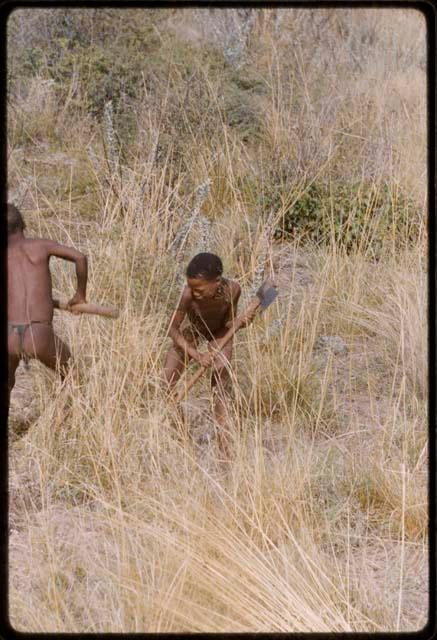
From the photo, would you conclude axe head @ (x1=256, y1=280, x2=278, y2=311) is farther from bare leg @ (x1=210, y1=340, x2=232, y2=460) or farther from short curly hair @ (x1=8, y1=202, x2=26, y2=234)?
short curly hair @ (x1=8, y1=202, x2=26, y2=234)

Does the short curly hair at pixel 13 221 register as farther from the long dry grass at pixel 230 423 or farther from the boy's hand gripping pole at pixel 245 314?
the boy's hand gripping pole at pixel 245 314

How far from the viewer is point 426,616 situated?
3240 mm

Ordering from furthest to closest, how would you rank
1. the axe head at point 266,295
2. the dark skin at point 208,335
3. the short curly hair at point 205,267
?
1. the axe head at point 266,295
2. the dark skin at point 208,335
3. the short curly hair at point 205,267

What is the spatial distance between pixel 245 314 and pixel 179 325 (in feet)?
0.88

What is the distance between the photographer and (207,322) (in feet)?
13.7

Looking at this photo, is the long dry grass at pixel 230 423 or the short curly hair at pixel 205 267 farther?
the short curly hair at pixel 205 267

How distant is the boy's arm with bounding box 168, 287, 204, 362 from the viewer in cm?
405

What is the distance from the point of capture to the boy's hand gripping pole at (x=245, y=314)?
4023 mm

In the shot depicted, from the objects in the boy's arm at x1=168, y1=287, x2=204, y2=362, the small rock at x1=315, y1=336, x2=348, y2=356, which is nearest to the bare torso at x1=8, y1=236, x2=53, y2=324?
the boy's arm at x1=168, y1=287, x2=204, y2=362

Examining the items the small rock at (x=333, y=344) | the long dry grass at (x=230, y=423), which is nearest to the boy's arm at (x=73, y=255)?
the long dry grass at (x=230, y=423)

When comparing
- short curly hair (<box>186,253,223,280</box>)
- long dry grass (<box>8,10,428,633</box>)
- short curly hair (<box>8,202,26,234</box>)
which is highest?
short curly hair (<box>8,202,26,234</box>)

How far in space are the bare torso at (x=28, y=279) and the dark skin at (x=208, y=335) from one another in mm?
521

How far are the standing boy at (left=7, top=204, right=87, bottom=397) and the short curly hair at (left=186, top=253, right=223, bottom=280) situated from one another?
438 mm

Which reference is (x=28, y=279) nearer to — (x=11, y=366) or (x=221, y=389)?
(x=11, y=366)
